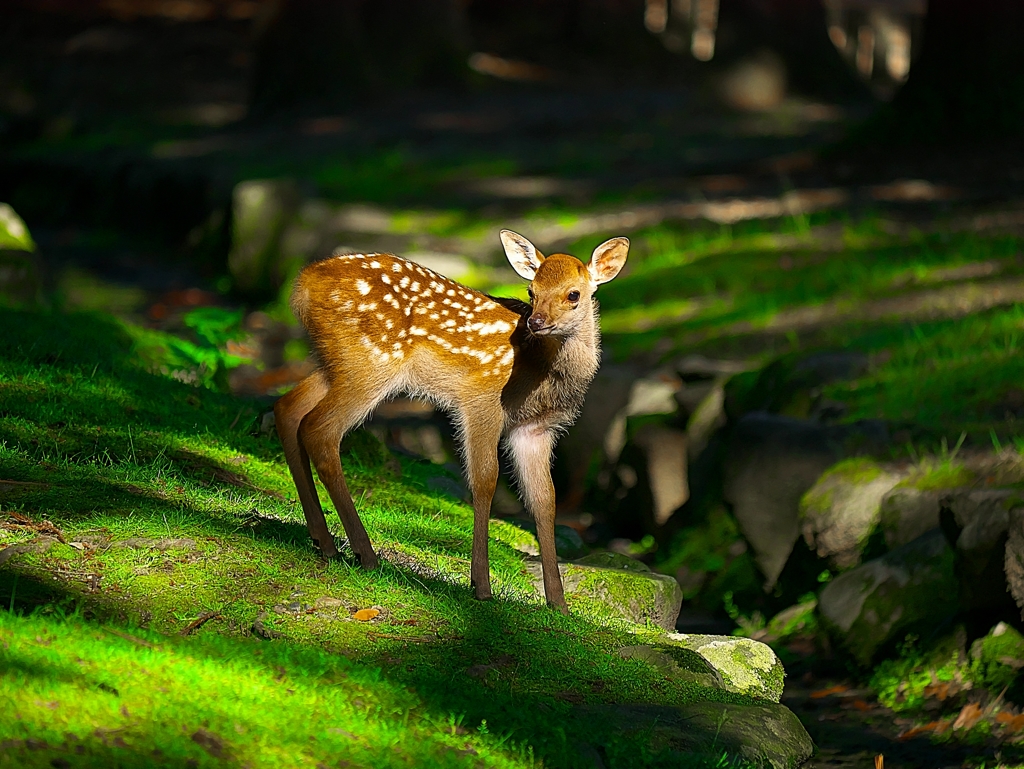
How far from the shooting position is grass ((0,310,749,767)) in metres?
3.95

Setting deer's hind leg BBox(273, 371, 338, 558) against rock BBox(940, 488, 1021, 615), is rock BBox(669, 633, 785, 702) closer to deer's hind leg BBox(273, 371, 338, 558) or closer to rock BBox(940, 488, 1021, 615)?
rock BBox(940, 488, 1021, 615)

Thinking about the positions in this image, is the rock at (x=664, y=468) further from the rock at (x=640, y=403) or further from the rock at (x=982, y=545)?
the rock at (x=982, y=545)

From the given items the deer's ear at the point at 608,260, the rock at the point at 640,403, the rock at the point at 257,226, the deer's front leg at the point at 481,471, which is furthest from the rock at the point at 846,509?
the rock at the point at 257,226

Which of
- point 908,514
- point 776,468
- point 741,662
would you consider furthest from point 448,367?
point 776,468

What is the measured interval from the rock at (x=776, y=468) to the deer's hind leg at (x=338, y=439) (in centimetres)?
375

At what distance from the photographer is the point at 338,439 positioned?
569 centimetres

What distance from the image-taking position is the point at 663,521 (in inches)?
396

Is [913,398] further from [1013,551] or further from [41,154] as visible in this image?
[41,154]

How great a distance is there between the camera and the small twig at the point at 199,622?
475 cm

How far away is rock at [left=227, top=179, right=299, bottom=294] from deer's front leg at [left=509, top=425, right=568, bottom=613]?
34.8 feet

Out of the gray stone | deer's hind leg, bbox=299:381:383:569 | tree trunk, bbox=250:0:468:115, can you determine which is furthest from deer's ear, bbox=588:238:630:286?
tree trunk, bbox=250:0:468:115

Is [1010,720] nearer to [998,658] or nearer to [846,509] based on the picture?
[998,658]

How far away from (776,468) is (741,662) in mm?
3037

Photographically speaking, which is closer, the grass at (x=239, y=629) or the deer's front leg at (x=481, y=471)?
the grass at (x=239, y=629)
